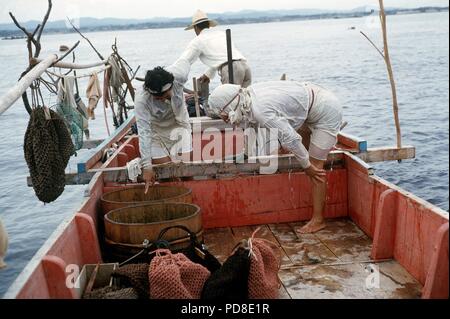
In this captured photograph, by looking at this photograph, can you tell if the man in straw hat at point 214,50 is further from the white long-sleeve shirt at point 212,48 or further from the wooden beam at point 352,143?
the wooden beam at point 352,143

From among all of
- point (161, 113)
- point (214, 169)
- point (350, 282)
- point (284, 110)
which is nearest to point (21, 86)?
point (161, 113)

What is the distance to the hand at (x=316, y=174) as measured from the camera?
16.3 feet

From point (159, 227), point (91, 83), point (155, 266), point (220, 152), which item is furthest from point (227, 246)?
point (91, 83)

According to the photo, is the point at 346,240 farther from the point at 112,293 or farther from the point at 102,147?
the point at 102,147

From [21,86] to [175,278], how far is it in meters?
2.14

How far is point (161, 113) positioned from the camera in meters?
5.88

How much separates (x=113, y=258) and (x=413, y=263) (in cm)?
259

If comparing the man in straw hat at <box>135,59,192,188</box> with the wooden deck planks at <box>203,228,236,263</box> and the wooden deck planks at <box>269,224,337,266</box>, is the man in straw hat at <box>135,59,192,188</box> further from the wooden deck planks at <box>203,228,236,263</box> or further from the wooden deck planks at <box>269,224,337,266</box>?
the wooden deck planks at <box>269,224,337,266</box>

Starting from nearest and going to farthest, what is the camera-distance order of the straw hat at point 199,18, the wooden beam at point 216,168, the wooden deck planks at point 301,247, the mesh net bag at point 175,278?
the mesh net bag at point 175,278, the wooden deck planks at point 301,247, the wooden beam at point 216,168, the straw hat at point 199,18

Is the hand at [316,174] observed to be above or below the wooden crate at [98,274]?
above

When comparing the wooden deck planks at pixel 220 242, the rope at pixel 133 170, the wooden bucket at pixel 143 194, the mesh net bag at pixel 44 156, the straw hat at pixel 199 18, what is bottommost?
the wooden deck planks at pixel 220 242

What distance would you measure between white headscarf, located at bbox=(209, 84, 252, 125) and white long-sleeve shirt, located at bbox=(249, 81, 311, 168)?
0.07 metres

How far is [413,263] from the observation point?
4082mm

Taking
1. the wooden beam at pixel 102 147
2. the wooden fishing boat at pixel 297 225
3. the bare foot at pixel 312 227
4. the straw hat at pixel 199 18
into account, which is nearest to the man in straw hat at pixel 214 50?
the straw hat at pixel 199 18
